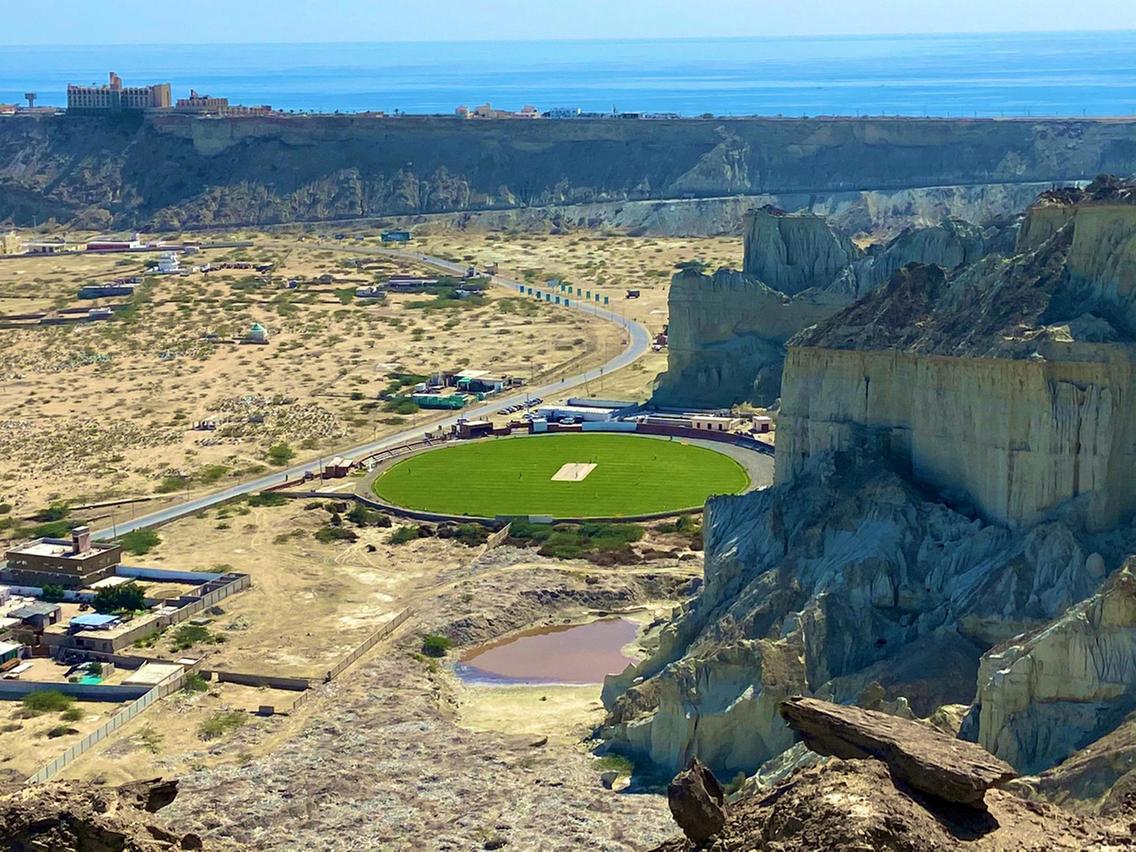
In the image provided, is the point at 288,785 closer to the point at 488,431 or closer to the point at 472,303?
the point at 488,431

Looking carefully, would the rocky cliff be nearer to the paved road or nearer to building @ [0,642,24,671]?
building @ [0,642,24,671]

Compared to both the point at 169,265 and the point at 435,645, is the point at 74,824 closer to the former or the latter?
the point at 435,645

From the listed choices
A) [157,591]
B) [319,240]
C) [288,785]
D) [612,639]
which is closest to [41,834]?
[288,785]

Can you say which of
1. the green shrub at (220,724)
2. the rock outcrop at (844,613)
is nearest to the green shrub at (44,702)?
the green shrub at (220,724)

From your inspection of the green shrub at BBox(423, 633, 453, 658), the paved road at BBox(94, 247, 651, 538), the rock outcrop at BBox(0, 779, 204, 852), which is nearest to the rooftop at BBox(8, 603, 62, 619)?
the paved road at BBox(94, 247, 651, 538)

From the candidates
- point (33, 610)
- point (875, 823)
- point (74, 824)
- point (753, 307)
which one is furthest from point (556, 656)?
point (753, 307)
